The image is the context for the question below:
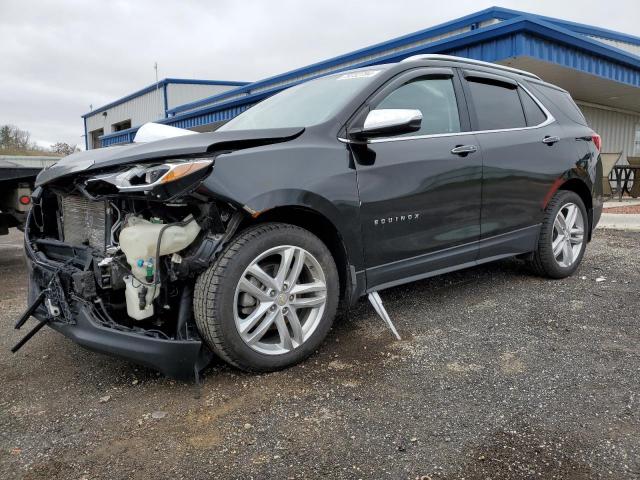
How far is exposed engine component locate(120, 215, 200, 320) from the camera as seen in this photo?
238cm

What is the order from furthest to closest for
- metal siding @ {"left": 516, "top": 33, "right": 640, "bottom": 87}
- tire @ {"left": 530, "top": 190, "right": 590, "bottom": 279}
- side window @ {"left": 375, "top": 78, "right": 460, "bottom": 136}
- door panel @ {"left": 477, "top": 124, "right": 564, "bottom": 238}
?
metal siding @ {"left": 516, "top": 33, "right": 640, "bottom": 87}, tire @ {"left": 530, "top": 190, "right": 590, "bottom": 279}, door panel @ {"left": 477, "top": 124, "right": 564, "bottom": 238}, side window @ {"left": 375, "top": 78, "right": 460, "bottom": 136}

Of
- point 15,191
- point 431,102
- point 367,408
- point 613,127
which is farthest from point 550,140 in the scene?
point 613,127

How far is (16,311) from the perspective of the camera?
402 centimetres

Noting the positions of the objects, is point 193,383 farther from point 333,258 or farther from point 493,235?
point 493,235

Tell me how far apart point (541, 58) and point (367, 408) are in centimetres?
822

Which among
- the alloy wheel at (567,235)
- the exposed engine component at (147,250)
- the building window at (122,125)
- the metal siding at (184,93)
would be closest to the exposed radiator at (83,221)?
the exposed engine component at (147,250)

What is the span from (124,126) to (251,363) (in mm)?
29110

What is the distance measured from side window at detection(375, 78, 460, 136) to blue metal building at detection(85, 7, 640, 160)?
5.43 meters

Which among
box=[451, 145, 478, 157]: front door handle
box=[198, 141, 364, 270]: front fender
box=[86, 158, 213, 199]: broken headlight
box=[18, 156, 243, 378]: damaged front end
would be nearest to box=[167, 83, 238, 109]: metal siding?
box=[451, 145, 478, 157]: front door handle

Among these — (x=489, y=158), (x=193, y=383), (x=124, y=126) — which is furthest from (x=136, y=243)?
(x=124, y=126)

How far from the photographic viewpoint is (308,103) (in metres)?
3.39

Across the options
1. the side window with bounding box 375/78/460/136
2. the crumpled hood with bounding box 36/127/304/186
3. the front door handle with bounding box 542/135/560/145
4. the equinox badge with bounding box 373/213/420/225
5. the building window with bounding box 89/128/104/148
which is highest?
the building window with bounding box 89/128/104/148

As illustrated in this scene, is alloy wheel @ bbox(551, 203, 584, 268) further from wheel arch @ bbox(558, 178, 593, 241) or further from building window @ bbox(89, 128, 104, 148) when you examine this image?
building window @ bbox(89, 128, 104, 148)

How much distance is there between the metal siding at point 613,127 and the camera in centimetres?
1529
